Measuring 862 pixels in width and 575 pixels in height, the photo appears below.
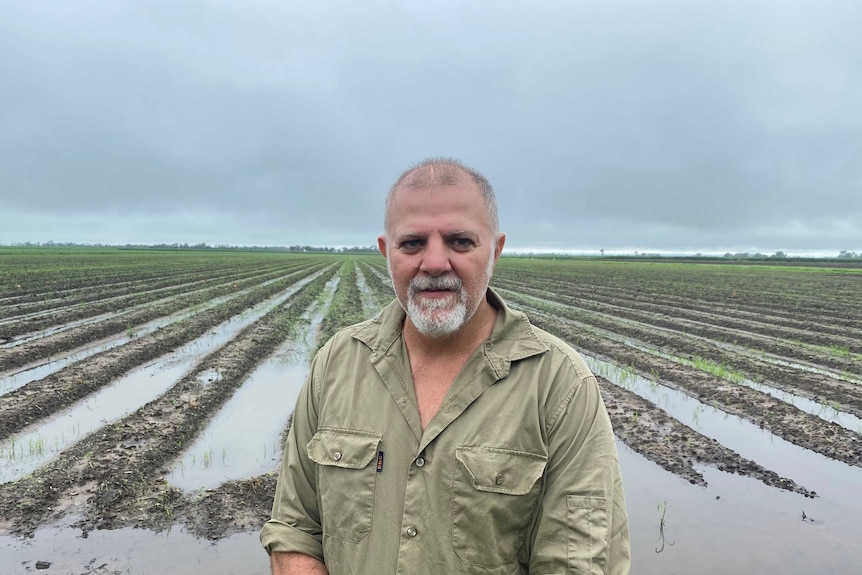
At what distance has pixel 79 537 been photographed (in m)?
4.11

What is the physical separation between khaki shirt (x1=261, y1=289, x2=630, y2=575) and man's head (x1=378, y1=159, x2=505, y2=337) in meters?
0.16

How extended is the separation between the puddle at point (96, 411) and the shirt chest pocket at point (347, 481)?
507 centimetres

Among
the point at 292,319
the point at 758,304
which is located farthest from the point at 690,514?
the point at 758,304

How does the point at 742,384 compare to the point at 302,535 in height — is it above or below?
below

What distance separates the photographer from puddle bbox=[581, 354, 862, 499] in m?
5.30

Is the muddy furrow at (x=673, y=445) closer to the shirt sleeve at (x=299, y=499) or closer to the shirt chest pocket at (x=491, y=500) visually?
the shirt chest pocket at (x=491, y=500)

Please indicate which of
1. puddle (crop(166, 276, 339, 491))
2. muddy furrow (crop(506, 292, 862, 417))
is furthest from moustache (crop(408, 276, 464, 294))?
muddy furrow (crop(506, 292, 862, 417))

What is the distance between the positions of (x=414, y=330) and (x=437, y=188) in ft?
1.71

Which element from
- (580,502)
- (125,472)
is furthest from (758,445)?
(125,472)

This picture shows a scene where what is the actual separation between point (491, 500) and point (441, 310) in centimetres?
60

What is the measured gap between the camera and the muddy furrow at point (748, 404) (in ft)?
20.1

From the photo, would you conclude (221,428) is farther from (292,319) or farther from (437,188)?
(292,319)

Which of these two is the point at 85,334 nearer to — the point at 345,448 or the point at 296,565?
the point at 296,565

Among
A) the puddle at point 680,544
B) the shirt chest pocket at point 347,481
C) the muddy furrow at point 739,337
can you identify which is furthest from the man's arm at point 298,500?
the muddy furrow at point 739,337
